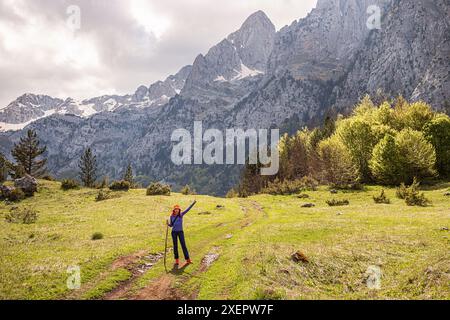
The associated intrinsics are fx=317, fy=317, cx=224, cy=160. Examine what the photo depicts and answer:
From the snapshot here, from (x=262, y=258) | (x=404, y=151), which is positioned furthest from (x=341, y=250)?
(x=404, y=151)

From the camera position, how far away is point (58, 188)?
78.4 meters

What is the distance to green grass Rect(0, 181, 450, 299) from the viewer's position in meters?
16.8

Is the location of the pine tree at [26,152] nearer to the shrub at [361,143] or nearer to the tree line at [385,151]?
the tree line at [385,151]

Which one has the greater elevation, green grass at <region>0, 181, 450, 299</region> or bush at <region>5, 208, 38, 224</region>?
green grass at <region>0, 181, 450, 299</region>

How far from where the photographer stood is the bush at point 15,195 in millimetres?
65688

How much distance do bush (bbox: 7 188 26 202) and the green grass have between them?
26952 millimetres

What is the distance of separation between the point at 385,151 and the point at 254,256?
6118 cm

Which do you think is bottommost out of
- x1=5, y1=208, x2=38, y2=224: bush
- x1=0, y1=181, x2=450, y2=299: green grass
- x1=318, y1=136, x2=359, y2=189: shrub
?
x1=5, y1=208, x2=38, y2=224: bush

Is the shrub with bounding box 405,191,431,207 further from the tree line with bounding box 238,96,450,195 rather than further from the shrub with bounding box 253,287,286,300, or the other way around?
the shrub with bounding box 253,287,286,300

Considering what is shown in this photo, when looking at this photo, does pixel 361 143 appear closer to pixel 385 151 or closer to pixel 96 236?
pixel 385 151

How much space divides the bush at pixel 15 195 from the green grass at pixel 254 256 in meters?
27.0

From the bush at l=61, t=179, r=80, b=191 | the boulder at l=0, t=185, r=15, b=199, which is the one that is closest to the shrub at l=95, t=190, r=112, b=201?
the bush at l=61, t=179, r=80, b=191

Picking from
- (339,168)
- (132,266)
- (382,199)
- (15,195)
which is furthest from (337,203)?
(15,195)
